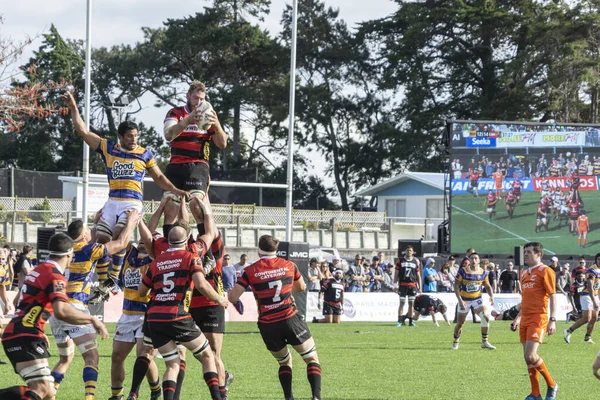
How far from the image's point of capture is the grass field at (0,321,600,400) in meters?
13.0

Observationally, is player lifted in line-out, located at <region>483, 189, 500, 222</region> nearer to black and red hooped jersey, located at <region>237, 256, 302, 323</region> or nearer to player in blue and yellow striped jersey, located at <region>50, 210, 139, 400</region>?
black and red hooped jersey, located at <region>237, 256, 302, 323</region>

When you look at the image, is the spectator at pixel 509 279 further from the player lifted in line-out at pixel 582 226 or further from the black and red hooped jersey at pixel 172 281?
the black and red hooped jersey at pixel 172 281

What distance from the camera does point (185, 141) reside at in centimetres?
1104

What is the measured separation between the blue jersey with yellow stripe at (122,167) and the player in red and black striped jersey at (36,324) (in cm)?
212

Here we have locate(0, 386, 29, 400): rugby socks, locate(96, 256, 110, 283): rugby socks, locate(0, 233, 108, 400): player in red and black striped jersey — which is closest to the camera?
locate(0, 386, 29, 400): rugby socks

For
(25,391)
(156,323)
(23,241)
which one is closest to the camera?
(25,391)

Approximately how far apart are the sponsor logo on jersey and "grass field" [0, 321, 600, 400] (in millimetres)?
3192

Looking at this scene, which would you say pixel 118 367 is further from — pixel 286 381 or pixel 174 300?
pixel 286 381

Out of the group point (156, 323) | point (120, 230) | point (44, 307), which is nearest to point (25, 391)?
point (44, 307)

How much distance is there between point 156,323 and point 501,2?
50.0 meters

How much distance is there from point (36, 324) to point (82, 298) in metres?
2.48

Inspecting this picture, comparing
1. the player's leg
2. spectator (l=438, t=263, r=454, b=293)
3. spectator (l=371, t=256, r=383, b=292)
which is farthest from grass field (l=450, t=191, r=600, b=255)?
the player's leg

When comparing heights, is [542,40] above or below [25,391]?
above

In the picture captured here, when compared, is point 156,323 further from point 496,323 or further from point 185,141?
point 496,323
